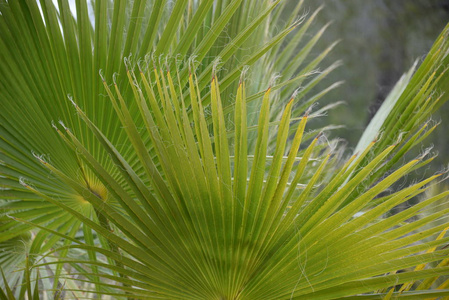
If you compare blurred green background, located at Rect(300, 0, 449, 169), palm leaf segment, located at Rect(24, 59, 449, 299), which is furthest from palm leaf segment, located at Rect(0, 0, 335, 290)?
blurred green background, located at Rect(300, 0, 449, 169)

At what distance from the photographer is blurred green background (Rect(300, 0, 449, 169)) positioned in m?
2.03

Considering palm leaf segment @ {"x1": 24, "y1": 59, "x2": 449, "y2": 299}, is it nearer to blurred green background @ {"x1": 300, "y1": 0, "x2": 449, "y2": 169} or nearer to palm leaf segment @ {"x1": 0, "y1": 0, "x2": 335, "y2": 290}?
palm leaf segment @ {"x1": 0, "y1": 0, "x2": 335, "y2": 290}

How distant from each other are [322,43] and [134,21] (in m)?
1.55

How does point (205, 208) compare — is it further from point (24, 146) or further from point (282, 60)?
point (282, 60)

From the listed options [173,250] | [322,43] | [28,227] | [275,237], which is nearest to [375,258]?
[275,237]

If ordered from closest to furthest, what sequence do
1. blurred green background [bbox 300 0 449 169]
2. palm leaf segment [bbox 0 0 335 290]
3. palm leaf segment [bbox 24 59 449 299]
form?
palm leaf segment [bbox 24 59 449 299], palm leaf segment [bbox 0 0 335 290], blurred green background [bbox 300 0 449 169]

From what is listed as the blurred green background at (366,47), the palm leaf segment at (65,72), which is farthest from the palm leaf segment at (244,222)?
the blurred green background at (366,47)

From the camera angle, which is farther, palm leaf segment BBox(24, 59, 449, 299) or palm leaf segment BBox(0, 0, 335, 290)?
palm leaf segment BBox(0, 0, 335, 290)

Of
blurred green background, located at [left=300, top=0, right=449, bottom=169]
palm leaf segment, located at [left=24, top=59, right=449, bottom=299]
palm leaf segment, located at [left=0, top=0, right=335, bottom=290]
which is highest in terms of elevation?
blurred green background, located at [left=300, top=0, right=449, bottom=169]

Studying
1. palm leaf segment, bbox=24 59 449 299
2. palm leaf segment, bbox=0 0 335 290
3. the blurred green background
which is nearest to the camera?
palm leaf segment, bbox=24 59 449 299

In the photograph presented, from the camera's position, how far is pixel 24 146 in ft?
2.57

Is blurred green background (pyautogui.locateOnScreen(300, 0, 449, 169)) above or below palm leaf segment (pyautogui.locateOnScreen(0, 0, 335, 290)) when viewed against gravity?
above

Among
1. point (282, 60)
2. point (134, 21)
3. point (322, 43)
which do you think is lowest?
point (134, 21)

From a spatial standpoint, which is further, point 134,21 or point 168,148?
point 134,21
